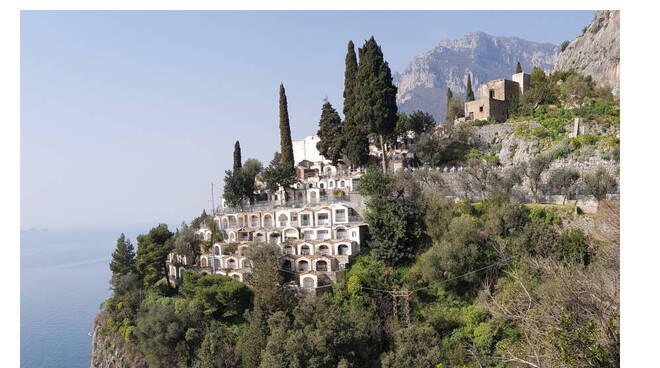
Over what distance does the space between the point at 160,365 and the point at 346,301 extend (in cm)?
1016

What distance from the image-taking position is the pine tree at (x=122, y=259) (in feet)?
103

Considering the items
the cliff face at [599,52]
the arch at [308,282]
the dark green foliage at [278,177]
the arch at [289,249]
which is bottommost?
the arch at [308,282]

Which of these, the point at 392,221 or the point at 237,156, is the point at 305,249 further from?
the point at 237,156

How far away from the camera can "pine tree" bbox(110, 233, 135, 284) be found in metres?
31.4

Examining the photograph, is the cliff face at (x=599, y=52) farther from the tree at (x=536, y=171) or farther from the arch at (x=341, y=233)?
the arch at (x=341, y=233)

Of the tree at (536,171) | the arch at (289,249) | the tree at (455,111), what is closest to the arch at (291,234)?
the arch at (289,249)

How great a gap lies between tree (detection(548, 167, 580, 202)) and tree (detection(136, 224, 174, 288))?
956 inches

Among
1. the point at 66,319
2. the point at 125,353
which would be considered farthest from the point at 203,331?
the point at 66,319

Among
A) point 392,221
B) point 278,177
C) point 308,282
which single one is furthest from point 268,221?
point 392,221

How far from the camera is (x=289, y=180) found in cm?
3164

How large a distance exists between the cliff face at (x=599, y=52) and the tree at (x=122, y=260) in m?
41.3

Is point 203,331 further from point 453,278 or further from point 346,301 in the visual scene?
point 453,278

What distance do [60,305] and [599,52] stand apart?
3162 inches

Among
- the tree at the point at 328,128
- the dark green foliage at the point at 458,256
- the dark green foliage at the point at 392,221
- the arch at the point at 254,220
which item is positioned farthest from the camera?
the tree at the point at 328,128
